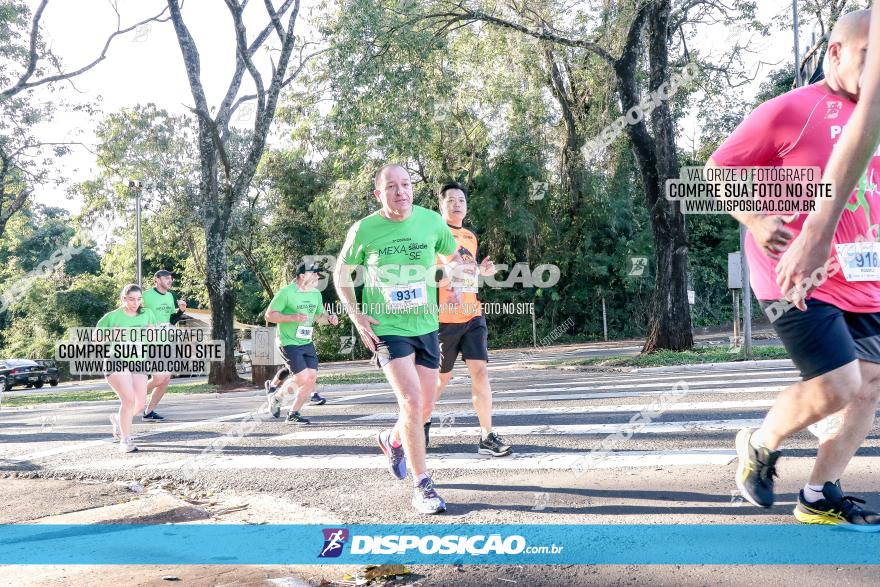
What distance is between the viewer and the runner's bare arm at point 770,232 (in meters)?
2.95

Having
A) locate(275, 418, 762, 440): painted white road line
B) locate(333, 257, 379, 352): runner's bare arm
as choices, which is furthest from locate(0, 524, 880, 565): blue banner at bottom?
locate(275, 418, 762, 440): painted white road line

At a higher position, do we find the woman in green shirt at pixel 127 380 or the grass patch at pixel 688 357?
the woman in green shirt at pixel 127 380

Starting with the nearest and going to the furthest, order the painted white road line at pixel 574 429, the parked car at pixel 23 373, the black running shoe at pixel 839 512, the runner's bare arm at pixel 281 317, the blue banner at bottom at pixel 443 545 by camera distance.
→ the blue banner at bottom at pixel 443 545 → the black running shoe at pixel 839 512 → the painted white road line at pixel 574 429 → the runner's bare arm at pixel 281 317 → the parked car at pixel 23 373

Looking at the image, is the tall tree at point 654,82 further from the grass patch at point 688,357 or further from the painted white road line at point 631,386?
the painted white road line at point 631,386

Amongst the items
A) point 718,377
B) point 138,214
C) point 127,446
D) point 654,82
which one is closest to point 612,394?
point 718,377

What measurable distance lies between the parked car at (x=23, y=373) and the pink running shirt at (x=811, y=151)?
117 ft

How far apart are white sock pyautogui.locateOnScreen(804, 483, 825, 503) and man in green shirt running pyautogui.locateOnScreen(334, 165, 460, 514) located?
207 cm

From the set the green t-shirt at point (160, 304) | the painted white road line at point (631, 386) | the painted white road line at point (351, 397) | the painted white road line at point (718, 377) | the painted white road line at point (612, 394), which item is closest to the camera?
the painted white road line at point (612, 394)

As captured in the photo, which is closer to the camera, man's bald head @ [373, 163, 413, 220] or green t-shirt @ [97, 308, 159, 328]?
man's bald head @ [373, 163, 413, 220]

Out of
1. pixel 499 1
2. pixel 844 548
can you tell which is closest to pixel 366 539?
pixel 844 548

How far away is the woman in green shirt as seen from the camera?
8.46 meters

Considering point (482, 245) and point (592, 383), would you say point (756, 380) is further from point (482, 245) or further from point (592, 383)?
point (482, 245)

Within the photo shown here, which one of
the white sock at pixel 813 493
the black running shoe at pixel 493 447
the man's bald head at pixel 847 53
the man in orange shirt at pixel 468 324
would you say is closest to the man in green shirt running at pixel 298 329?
the man in orange shirt at pixel 468 324

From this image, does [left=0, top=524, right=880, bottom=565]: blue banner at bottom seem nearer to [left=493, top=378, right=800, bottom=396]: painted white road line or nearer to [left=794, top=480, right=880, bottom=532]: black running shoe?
[left=794, top=480, right=880, bottom=532]: black running shoe
